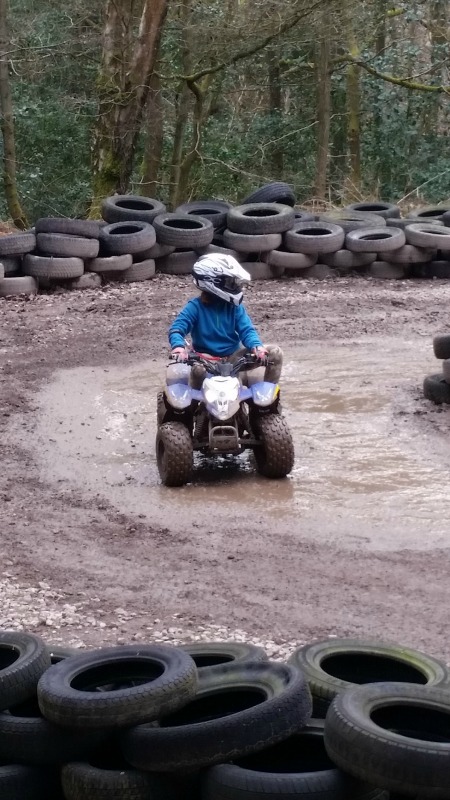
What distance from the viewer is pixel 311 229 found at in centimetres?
1716

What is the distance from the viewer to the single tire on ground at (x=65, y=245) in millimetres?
15633

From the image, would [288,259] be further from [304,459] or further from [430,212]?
[304,459]

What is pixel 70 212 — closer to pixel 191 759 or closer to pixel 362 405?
pixel 362 405

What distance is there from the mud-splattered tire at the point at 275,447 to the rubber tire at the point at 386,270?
8950 millimetres

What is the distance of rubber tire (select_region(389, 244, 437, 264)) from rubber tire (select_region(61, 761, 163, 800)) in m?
13.7

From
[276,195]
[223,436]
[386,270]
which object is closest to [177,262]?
[276,195]

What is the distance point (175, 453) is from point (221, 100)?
1998 centimetres

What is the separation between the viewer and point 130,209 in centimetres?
1758

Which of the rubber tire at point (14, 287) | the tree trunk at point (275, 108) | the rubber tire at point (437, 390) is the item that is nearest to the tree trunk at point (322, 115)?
the tree trunk at point (275, 108)

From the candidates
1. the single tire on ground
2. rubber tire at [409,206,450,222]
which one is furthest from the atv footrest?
rubber tire at [409,206,450,222]

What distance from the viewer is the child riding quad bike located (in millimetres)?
8250

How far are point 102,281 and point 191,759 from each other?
12.8 m

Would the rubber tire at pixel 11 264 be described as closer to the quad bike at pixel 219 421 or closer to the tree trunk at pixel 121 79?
the tree trunk at pixel 121 79

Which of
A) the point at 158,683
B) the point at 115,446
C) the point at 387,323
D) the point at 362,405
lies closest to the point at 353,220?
the point at 387,323
